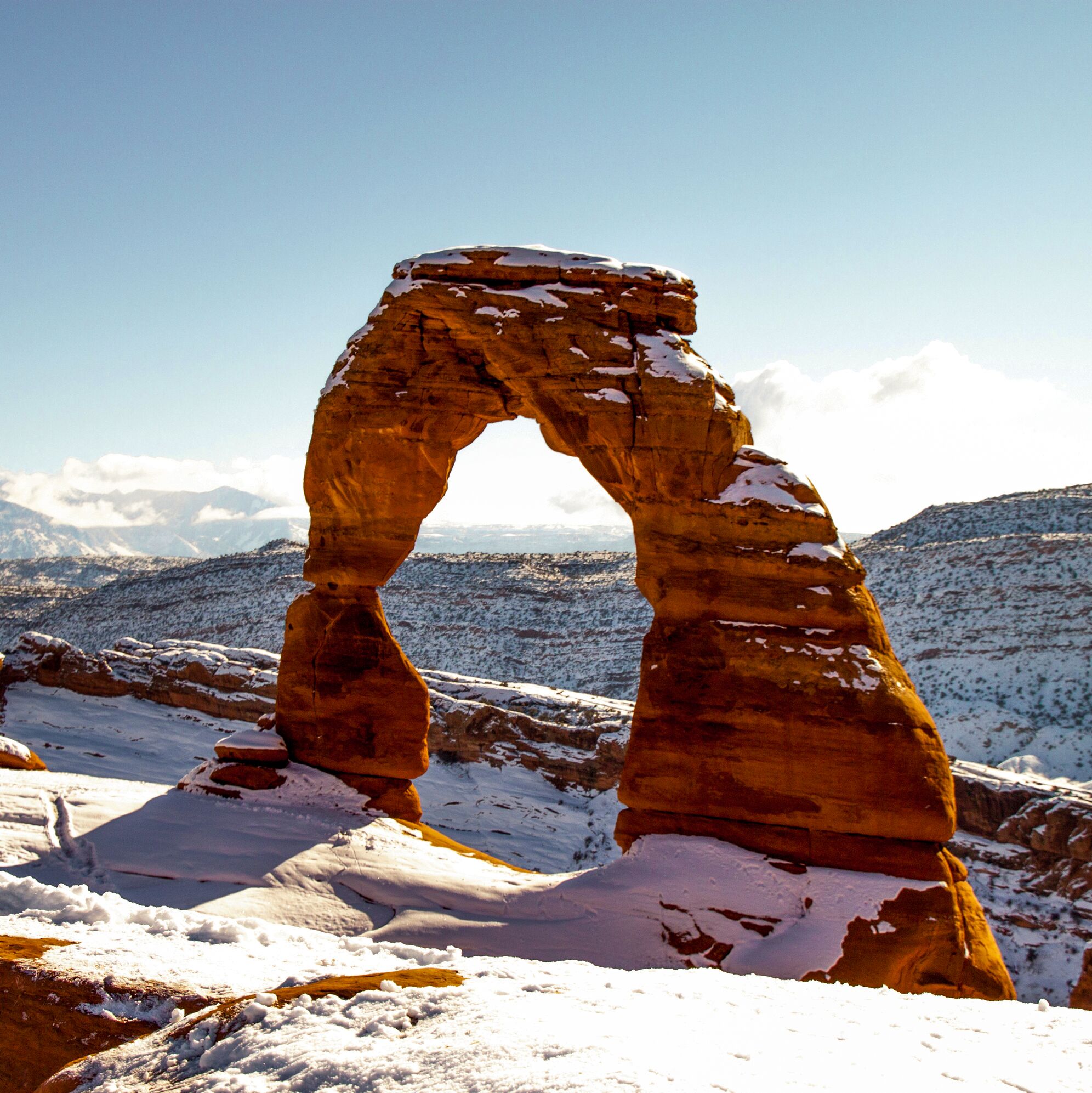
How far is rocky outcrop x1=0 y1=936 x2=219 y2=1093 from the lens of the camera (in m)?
6.80

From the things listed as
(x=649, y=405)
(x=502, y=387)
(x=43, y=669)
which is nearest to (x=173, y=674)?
(x=43, y=669)

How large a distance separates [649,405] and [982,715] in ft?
99.0

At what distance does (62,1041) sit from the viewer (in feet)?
22.6

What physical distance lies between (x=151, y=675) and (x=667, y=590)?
21.6m

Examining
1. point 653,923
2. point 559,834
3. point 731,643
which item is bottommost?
point 559,834

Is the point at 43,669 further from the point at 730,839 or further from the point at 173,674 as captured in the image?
the point at 730,839

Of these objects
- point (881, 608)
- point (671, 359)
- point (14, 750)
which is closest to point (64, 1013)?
point (14, 750)

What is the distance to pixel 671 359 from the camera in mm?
14742

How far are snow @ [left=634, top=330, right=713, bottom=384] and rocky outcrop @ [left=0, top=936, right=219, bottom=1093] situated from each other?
10.9m

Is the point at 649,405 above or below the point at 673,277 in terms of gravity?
below

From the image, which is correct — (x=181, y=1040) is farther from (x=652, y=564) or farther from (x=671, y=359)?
(x=671, y=359)

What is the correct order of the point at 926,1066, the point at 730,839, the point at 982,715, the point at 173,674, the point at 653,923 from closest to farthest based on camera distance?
the point at 926,1066 < the point at 653,923 < the point at 730,839 < the point at 173,674 < the point at 982,715

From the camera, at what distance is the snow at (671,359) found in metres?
14.6

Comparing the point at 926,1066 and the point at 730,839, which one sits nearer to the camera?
the point at 926,1066
